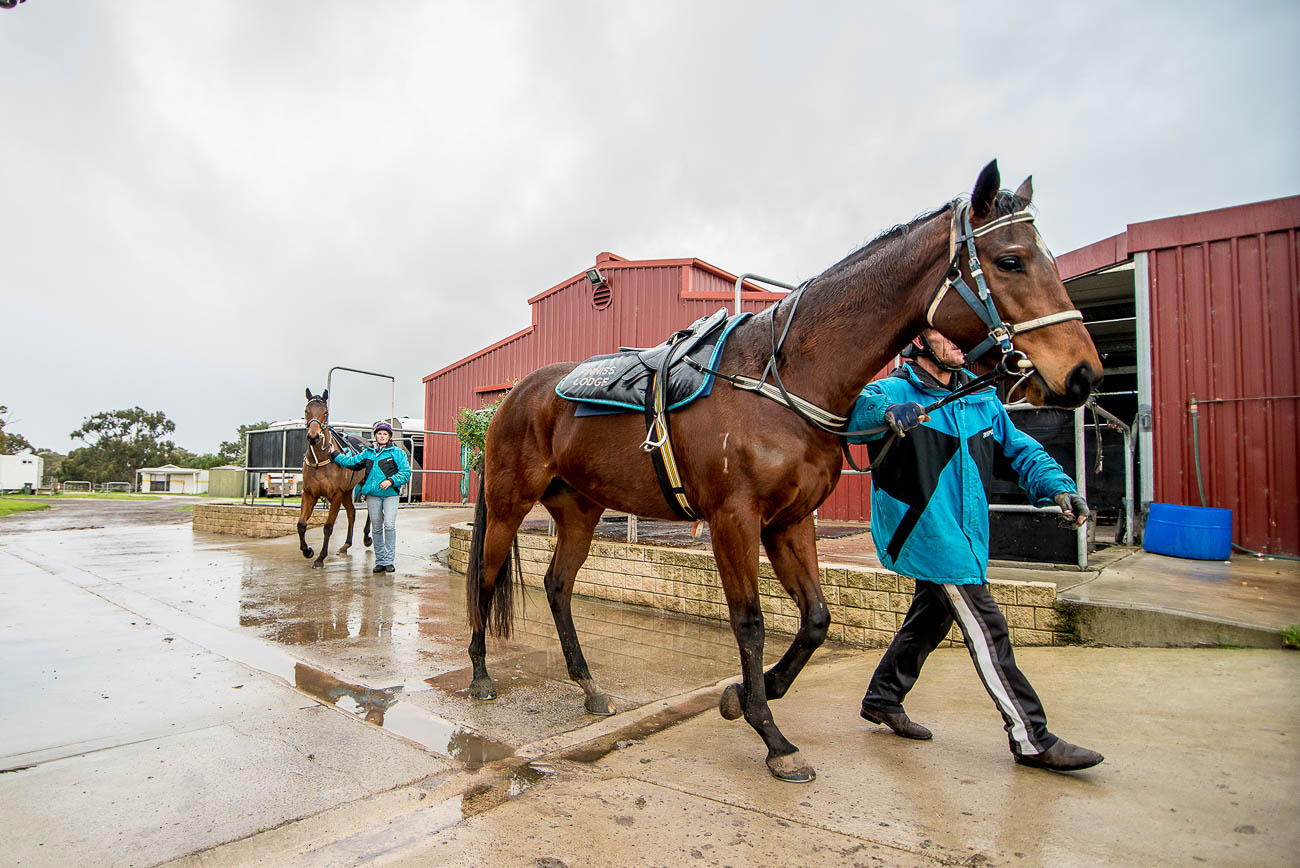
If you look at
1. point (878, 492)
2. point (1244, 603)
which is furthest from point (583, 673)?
point (1244, 603)

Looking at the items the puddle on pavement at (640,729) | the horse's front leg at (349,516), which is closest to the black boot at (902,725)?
the puddle on pavement at (640,729)

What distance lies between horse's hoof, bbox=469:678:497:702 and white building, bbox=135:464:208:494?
63.9m

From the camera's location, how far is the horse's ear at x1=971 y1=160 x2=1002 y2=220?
7.45 ft

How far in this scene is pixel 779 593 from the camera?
197 inches

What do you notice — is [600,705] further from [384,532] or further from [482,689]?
[384,532]

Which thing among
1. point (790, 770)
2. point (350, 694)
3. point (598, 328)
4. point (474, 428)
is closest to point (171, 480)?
point (598, 328)

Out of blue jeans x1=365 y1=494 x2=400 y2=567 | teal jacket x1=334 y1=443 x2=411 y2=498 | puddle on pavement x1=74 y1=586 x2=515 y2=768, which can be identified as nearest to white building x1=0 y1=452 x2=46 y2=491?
teal jacket x1=334 y1=443 x2=411 y2=498

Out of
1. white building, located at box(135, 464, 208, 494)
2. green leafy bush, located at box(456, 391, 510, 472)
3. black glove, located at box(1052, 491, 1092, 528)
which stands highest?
green leafy bush, located at box(456, 391, 510, 472)

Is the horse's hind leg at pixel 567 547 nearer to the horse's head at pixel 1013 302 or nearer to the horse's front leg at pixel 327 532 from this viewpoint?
the horse's head at pixel 1013 302

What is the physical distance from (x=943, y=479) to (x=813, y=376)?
0.68m

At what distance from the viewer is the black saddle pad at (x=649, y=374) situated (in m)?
2.86

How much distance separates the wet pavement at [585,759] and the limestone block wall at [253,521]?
25.3ft

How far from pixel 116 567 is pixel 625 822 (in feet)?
28.4

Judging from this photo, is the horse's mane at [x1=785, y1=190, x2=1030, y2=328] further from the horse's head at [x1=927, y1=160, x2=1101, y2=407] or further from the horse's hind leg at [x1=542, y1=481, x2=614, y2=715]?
the horse's hind leg at [x1=542, y1=481, x2=614, y2=715]
